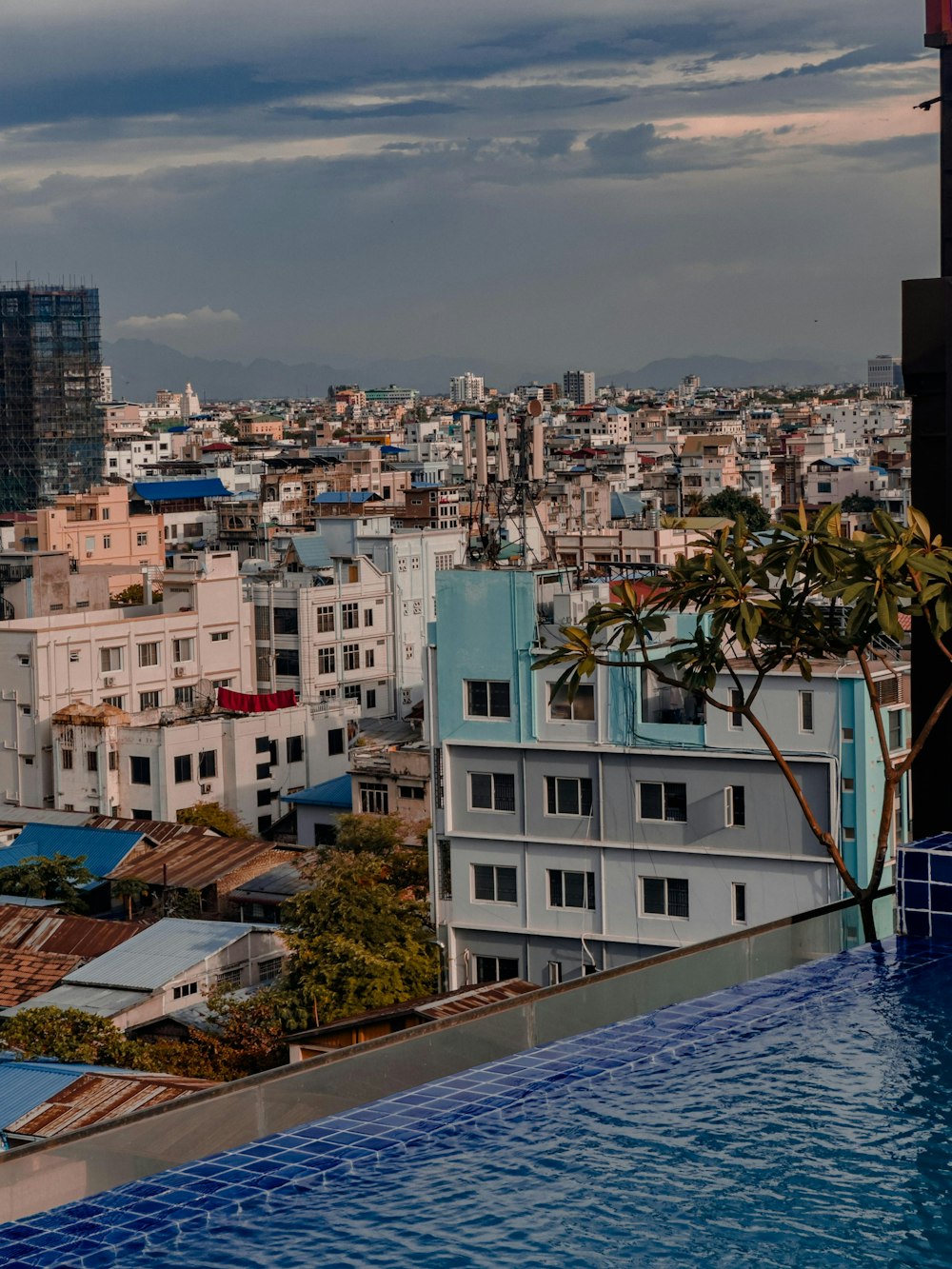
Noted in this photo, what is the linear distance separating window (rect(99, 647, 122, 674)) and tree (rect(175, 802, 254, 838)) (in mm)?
3580

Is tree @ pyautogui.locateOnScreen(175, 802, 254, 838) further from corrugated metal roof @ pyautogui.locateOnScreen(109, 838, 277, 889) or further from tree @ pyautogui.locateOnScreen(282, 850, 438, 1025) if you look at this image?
tree @ pyautogui.locateOnScreen(282, 850, 438, 1025)

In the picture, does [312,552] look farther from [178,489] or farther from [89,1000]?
[178,489]

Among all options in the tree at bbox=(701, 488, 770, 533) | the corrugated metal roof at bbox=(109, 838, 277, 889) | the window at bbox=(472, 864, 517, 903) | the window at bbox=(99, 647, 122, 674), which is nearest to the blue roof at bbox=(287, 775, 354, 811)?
the corrugated metal roof at bbox=(109, 838, 277, 889)

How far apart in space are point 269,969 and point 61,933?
1997 mm

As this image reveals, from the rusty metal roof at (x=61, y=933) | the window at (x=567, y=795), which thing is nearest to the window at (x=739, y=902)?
the window at (x=567, y=795)

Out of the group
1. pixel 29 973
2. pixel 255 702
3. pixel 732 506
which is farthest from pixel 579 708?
pixel 732 506

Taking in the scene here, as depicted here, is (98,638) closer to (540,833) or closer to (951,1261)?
(540,833)

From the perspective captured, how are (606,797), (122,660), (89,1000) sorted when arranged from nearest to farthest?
(606,797) → (89,1000) → (122,660)

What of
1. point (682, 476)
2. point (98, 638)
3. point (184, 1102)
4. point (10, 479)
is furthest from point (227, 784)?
point (682, 476)

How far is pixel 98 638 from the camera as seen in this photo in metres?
26.4

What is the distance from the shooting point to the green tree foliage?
63.8ft

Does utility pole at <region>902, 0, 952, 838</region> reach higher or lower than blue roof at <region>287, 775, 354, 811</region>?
higher

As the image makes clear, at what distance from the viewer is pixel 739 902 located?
12.8 meters

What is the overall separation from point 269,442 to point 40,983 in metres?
93.2
